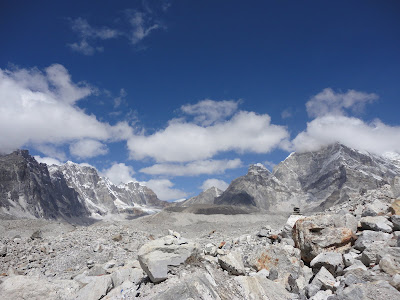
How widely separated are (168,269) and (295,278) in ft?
12.0

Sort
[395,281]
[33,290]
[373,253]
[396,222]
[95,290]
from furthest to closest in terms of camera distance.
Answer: [396,222] < [95,290] < [373,253] < [33,290] < [395,281]

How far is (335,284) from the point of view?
236 inches

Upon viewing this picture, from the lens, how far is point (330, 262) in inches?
278

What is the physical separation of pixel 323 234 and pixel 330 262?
1339 millimetres

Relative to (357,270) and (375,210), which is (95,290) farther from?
(375,210)

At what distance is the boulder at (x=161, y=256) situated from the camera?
6.37 m

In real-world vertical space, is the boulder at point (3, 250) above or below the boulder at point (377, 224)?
below

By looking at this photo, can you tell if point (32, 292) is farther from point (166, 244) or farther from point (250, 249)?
point (250, 249)

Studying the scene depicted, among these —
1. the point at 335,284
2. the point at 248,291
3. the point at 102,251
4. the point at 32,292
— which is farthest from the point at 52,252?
the point at 335,284

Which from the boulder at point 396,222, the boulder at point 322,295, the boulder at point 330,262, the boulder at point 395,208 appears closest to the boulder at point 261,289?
the boulder at point 322,295

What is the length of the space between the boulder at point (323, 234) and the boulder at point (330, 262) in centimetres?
58

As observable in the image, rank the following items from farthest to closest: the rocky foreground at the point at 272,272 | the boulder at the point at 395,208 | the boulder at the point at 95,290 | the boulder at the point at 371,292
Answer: the boulder at the point at 395,208 < the boulder at the point at 95,290 < the rocky foreground at the point at 272,272 < the boulder at the point at 371,292

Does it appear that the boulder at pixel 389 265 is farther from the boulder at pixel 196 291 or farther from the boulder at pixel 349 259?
the boulder at pixel 196 291

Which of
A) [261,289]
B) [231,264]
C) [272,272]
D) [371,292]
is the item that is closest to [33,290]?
[231,264]
